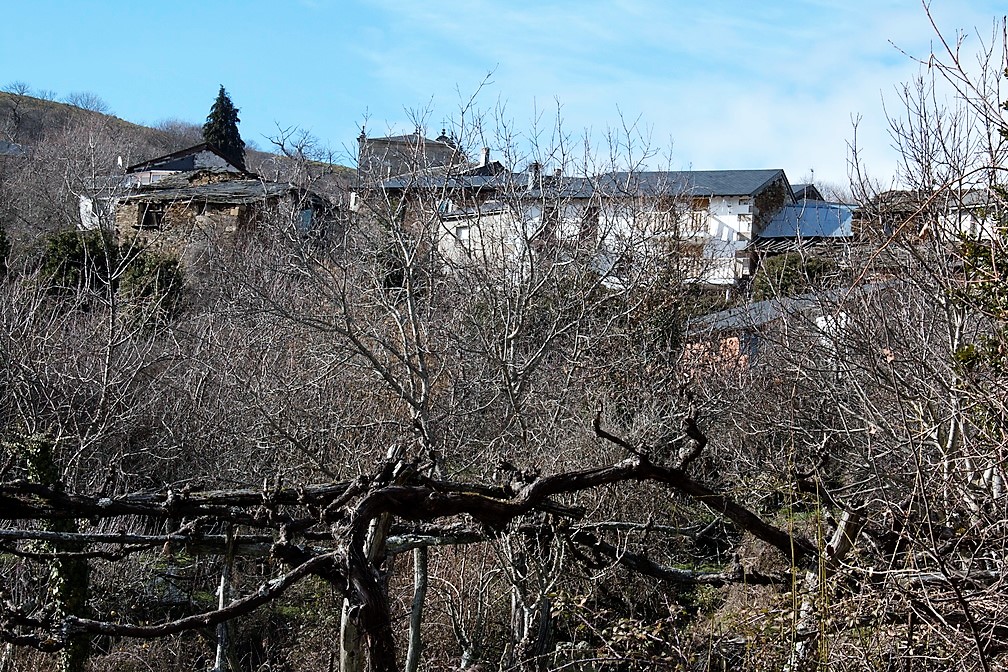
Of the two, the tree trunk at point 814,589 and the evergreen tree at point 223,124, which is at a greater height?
the evergreen tree at point 223,124

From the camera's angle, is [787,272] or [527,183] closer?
[527,183]

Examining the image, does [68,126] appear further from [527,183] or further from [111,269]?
[527,183]

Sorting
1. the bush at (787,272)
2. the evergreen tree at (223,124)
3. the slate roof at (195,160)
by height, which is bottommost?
the bush at (787,272)

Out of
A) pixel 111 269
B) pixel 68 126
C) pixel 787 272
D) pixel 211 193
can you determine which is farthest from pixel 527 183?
pixel 68 126

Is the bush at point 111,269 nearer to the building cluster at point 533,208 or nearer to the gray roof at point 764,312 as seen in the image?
the building cluster at point 533,208

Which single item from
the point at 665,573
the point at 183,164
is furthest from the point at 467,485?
the point at 183,164

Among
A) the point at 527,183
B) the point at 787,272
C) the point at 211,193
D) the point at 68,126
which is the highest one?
the point at 68,126

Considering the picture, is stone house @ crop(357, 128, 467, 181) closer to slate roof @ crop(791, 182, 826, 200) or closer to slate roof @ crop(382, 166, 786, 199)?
slate roof @ crop(382, 166, 786, 199)

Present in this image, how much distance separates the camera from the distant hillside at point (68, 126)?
48938 mm

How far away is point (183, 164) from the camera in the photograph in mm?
33406

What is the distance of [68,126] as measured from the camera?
163 feet

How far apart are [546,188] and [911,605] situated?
8.45 metres

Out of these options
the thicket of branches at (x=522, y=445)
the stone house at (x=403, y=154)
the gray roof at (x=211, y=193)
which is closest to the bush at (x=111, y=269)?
the thicket of branches at (x=522, y=445)

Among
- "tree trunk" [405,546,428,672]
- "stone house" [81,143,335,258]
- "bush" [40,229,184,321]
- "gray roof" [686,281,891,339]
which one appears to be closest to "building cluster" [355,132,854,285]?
"gray roof" [686,281,891,339]
